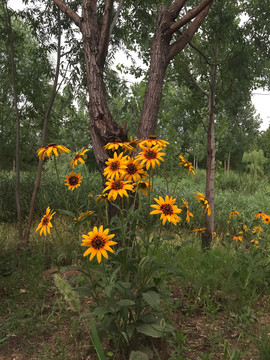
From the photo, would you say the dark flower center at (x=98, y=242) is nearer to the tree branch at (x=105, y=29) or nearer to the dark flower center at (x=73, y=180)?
the dark flower center at (x=73, y=180)

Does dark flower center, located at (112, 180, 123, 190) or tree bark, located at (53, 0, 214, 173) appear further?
tree bark, located at (53, 0, 214, 173)

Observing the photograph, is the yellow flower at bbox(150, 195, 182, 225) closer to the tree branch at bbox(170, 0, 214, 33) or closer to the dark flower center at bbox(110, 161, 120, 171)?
the dark flower center at bbox(110, 161, 120, 171)

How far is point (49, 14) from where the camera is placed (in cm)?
481

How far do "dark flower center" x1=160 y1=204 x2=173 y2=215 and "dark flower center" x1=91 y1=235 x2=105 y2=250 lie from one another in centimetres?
37

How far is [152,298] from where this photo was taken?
5.04 feet

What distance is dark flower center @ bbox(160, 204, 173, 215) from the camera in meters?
1.68

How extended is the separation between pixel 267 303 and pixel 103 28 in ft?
9.64

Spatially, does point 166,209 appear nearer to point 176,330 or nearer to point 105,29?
point 176,330

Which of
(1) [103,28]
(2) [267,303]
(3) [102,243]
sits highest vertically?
(1) [103,28]

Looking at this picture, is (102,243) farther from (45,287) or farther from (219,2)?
(219,2)

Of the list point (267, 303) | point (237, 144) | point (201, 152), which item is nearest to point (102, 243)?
point (267, 303)

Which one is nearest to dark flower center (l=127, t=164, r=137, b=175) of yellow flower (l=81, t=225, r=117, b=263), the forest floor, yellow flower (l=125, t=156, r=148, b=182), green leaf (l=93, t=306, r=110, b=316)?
yellow flower (l=125, t=156, r=148, b=182)

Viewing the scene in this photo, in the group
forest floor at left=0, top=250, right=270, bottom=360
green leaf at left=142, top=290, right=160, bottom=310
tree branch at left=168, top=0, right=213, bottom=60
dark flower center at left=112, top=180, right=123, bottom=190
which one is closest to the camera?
green leaf at left=142, top=290, right=160, bottom=310

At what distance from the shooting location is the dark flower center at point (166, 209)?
1682 millimetres
